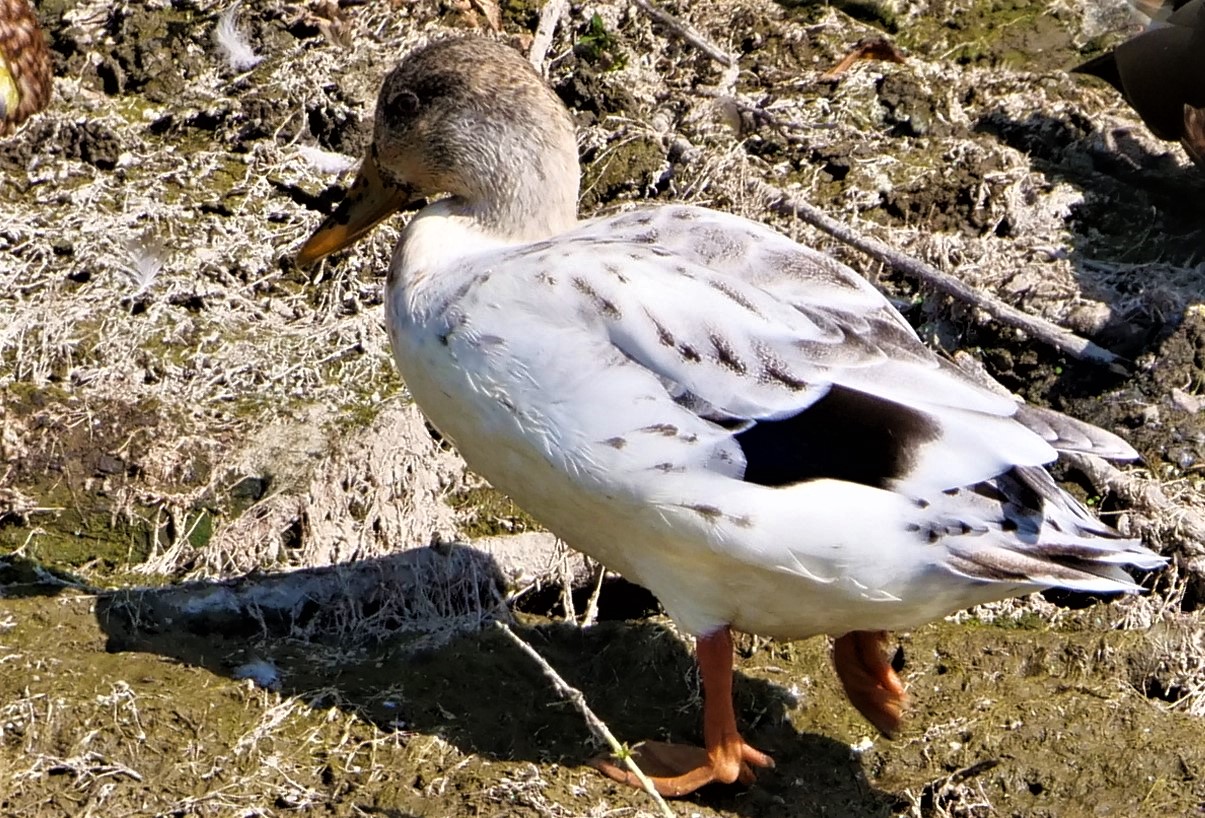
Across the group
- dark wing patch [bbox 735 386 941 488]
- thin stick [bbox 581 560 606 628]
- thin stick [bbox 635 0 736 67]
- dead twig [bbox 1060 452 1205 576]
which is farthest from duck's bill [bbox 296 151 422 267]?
thin stick [bbox 635 0 736 67]

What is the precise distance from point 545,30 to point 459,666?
2.96 metres

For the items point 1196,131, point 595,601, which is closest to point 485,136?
point 595,601

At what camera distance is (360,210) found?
14.7 feet

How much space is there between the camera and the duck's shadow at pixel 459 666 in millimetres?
3936

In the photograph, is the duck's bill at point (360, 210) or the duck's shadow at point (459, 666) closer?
the duck's shadow at point (459, 666)

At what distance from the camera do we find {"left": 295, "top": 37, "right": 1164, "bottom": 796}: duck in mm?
3543

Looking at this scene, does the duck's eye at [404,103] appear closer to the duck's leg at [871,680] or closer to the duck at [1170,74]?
the duck's leg at [871,680]

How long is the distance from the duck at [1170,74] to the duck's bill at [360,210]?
2938mm

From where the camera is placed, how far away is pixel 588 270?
367 centimetres

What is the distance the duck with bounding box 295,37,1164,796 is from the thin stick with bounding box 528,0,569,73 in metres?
2.44

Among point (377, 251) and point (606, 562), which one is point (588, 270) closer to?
point (606, 562)

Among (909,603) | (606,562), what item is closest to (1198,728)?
(909,603)

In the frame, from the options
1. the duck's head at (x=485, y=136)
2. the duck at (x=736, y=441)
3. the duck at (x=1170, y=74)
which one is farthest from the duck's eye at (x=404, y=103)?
the duck at (x=1170, y=74)

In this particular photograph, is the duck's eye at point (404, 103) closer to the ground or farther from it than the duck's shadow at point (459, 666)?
farther from it
